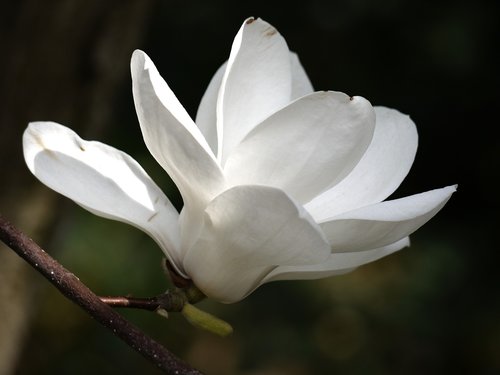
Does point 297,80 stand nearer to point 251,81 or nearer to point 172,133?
point 251,81

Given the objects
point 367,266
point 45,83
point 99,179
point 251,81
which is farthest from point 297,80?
point 367,266

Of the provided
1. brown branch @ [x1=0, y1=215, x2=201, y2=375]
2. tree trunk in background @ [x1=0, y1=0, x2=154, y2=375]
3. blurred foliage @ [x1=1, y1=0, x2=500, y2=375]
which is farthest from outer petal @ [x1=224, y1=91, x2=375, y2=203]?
blurred foliage @ [x1=1, y1=0, x2=500, y2=375]

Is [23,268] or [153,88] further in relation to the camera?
[23,268]

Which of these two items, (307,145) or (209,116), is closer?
(307,145)

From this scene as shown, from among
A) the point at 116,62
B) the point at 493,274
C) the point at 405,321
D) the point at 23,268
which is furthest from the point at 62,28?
the point at 493,274

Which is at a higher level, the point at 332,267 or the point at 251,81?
the point at 251,81

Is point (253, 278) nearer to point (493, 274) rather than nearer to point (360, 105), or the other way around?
point (360, 105)

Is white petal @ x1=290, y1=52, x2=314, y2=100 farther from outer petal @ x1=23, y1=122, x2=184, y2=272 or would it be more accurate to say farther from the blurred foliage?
the blurred foliage
